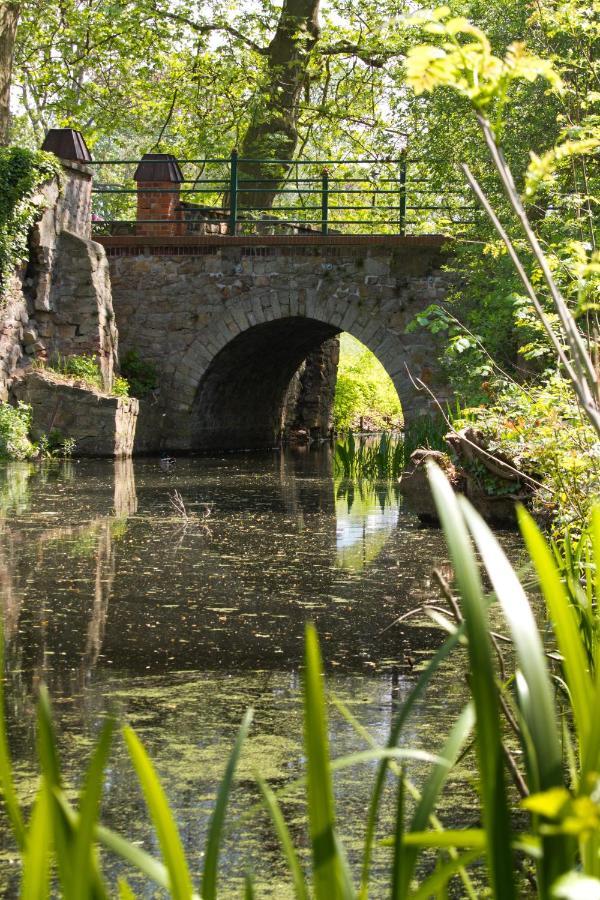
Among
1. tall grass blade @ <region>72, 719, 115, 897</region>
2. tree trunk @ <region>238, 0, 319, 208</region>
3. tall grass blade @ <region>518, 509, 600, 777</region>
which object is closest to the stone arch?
tree trunk @ <region>238, 0, 319, 208</region>

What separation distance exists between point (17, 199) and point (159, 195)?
3472 mm

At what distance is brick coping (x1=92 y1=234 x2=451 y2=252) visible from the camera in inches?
641

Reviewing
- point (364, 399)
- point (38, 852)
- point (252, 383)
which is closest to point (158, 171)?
point (252, 383)

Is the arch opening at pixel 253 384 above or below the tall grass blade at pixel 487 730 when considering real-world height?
above

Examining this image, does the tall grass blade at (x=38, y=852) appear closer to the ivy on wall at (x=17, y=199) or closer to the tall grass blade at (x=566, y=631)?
the tall grass blade at (x=566, y=631)

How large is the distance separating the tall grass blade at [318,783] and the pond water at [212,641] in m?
0.35

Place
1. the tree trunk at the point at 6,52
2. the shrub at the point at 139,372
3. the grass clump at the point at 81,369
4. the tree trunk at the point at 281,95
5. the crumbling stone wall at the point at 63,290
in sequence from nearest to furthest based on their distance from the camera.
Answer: the crumbling stone wall at the point at 63,290
the grass clump at the point at 81,369
the tree trunk at the point at 6,52
the shrub at the point at 139,372
the tree trunk at the point at 281,95

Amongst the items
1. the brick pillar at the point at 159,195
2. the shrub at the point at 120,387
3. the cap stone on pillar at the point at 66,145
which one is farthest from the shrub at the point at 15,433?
the brick pillar at the point at 159,195

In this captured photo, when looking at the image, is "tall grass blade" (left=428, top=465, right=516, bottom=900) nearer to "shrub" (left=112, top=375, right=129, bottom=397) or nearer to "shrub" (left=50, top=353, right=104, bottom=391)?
"shrub" (left=50, top=353, right=104, bottom=391)

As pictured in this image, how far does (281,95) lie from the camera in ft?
64.4

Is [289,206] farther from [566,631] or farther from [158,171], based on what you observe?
[566,631]

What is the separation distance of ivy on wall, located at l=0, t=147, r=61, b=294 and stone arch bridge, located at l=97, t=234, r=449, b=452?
104 inches

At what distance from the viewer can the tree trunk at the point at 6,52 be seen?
15.8 metres

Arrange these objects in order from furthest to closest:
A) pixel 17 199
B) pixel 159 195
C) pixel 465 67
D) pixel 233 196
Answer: pixel 159 195 → pixel 233 196 → pixel 17 199 → pixel 465 67
